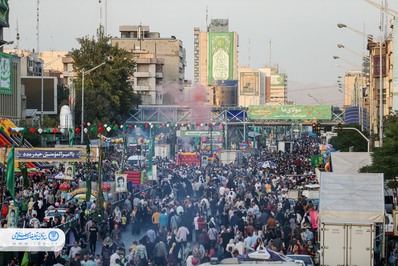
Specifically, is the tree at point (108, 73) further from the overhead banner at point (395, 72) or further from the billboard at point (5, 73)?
the overhead banner at point (395, 72)

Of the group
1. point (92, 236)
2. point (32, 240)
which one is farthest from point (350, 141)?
point (32, 240)

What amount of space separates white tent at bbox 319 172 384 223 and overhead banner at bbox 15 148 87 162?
16.5 metres

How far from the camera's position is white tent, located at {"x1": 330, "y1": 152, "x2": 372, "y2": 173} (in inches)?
1444

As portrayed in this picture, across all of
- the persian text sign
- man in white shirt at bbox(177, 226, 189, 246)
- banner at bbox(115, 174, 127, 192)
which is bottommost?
man in white shirt at bbox(177, 226, 189, 246)

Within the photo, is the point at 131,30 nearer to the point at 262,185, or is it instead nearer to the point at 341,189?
the point at 262,185

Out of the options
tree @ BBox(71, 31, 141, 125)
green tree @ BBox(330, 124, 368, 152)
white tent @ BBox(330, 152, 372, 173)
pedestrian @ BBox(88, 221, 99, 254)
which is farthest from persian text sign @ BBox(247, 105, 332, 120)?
pedestrian @ BBox(88, 221, 99, 254)

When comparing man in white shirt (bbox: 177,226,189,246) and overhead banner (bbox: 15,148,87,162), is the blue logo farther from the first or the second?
overhead banner (bbox: 15,148,87,162)

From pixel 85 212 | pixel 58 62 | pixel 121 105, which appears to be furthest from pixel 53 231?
pixel 58 62

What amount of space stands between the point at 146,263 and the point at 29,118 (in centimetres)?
6967

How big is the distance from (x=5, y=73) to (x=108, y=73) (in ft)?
70.0

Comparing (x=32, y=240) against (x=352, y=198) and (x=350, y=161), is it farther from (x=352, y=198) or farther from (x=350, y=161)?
(x=350, y=161)

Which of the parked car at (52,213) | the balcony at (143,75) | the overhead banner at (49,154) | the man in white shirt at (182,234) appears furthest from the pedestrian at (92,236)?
the balcony at (143,75)

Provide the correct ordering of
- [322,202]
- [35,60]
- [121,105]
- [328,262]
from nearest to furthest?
[328,262] < [322,202] < [121,105] < [35,60]

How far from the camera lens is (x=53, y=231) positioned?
18.4 meters
